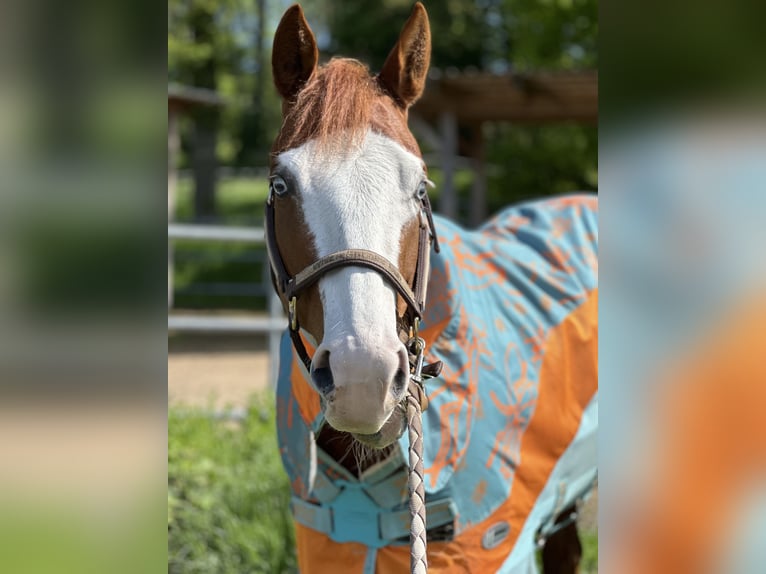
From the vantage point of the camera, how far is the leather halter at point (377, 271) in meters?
1.35

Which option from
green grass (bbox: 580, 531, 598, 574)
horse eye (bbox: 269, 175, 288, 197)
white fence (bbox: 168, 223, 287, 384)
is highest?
horse eye (bbox: 269, 175, 288, 197)

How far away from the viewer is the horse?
135 cm

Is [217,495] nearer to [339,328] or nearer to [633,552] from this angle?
[339,328]

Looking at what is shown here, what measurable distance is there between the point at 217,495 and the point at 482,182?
Answer: 24.0 feet

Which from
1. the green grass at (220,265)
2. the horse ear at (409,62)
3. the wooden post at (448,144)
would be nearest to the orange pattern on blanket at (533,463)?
the horse ear at (409,62)

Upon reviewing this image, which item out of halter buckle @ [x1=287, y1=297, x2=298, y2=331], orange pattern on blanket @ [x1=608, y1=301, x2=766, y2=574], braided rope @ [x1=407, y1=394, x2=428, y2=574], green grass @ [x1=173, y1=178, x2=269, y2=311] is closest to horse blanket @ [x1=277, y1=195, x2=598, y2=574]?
halter buckle @ [x1=287, y1=297, x2=298, y2=331]

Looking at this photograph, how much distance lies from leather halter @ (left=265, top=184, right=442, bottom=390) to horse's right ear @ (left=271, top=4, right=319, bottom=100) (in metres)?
0.31

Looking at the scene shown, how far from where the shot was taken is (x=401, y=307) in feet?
4.82

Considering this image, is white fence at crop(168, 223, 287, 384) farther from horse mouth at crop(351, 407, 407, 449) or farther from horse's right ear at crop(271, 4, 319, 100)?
horse mouth at crop(351, 407, 407, 449)

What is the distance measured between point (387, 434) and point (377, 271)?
354 mm

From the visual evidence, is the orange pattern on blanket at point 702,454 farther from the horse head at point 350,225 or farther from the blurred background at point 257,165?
the blurred background at point 257,165

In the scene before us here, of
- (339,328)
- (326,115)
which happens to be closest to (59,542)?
(339,328)

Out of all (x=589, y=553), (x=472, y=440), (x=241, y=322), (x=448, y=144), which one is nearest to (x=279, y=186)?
(x=472, y=440)

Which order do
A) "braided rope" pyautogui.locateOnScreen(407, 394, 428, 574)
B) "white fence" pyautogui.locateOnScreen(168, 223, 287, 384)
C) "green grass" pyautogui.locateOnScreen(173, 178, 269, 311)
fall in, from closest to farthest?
"braided rope" pyautogui.locateOnScreen(407, 394, 428, 574), "white fence" pyautogui.locateOnScreen(168, 223, 287, 384), "green grass" pyautogui.locateOnScreen(173, 178, 269, 311)
